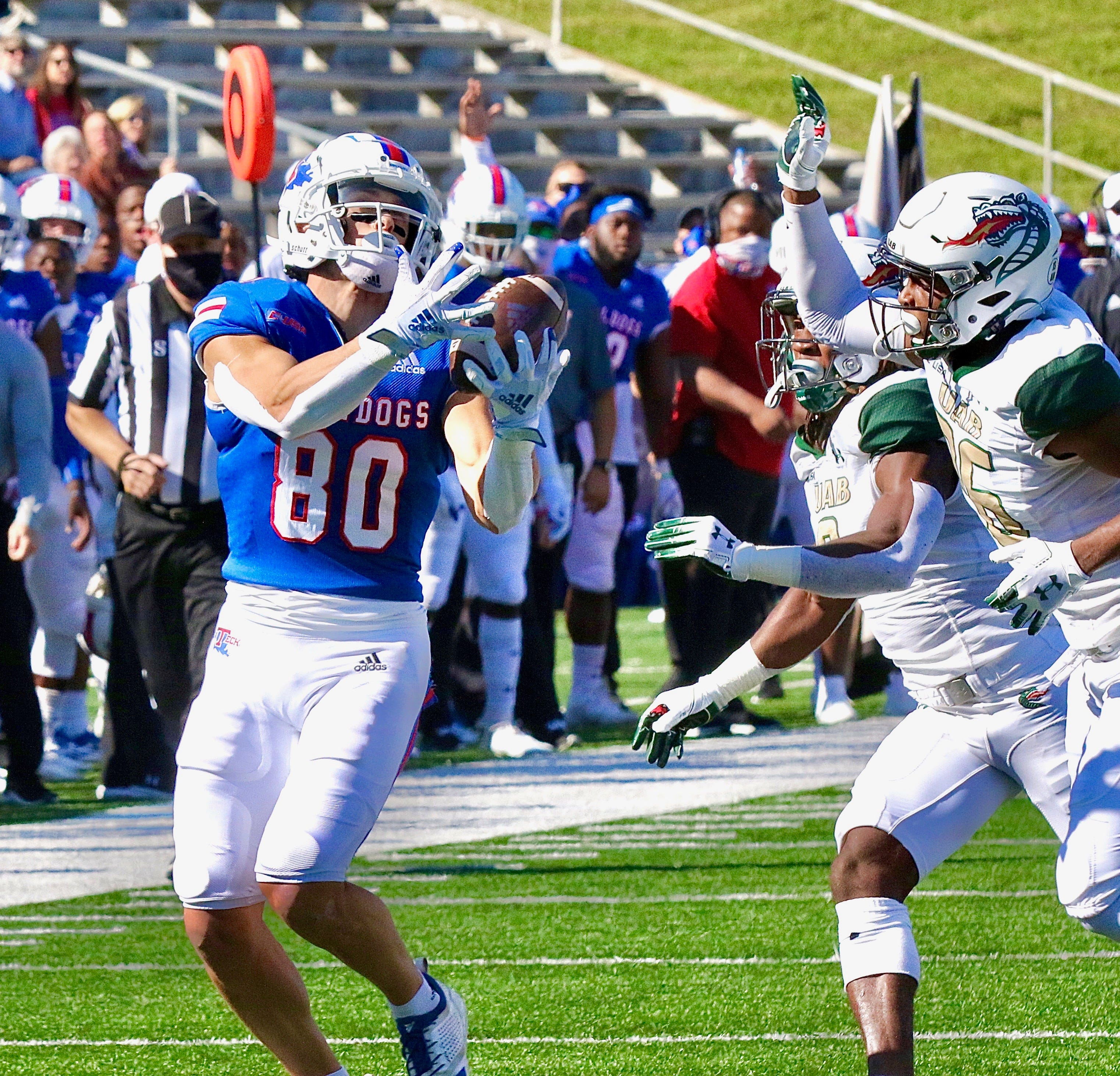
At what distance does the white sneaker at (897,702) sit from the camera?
31.9 feet

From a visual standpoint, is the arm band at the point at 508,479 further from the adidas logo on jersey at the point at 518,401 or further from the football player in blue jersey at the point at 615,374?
the football player in blue jersey at the point at 615,374

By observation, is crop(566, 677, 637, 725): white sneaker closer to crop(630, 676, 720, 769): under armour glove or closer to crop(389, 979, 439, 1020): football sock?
crop(630, 676, 720, 769): under armour glove

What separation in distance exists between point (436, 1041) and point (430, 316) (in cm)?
126

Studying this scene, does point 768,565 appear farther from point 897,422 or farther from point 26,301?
point 26,301

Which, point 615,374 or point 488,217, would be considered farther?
point 615,374

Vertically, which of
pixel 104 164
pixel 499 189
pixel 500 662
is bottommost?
pixel 500 662

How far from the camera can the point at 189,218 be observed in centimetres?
648

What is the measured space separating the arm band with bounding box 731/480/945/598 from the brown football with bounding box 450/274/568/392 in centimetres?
50

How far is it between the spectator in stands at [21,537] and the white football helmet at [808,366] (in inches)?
139

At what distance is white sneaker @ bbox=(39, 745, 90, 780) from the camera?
27.8 feet

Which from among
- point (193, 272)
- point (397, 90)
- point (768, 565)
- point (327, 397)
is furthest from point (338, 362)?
point (397, 90)

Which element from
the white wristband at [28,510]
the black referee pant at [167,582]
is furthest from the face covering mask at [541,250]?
the black referee pant at [167,582]

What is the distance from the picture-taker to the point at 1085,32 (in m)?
27.5

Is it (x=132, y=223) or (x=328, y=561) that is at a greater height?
(x=328, y=561)
